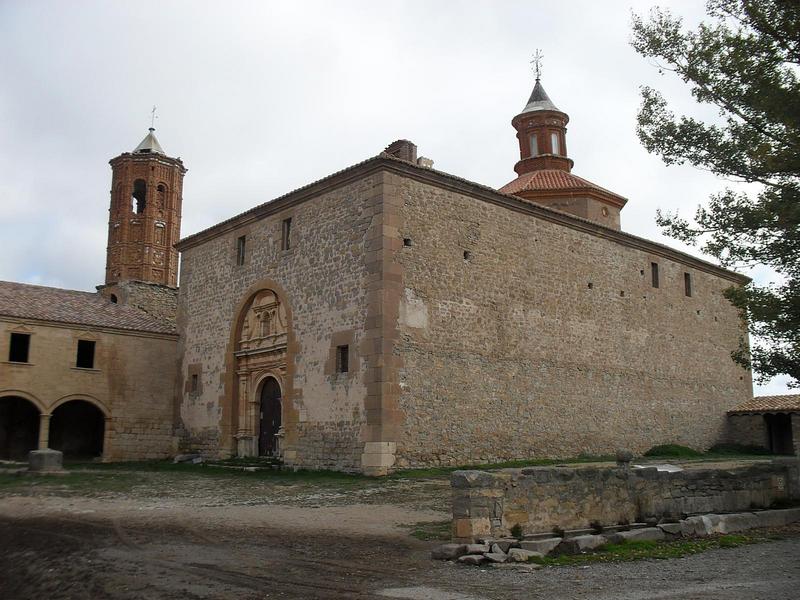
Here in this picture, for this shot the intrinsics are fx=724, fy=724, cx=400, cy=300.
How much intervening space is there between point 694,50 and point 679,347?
1396 cm

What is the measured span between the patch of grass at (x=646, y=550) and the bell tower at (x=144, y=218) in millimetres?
30028

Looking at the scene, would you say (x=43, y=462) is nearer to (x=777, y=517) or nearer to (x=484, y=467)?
(x=484, y=467)

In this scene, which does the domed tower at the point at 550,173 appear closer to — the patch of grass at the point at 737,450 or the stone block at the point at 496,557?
the patch of grass at the point at 737,450

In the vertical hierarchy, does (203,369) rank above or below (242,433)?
above

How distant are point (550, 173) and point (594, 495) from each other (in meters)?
21.2

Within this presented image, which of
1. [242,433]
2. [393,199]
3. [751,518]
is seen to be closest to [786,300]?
[751,518]

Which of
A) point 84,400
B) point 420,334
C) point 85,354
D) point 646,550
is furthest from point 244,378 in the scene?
point 646,550

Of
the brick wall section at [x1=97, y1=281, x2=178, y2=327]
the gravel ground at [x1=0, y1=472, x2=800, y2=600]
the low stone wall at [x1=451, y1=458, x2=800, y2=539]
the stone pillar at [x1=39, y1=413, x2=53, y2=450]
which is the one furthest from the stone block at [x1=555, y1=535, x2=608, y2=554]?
the brick wall section at [x1=97, y1=281, x2=178, y2=327]

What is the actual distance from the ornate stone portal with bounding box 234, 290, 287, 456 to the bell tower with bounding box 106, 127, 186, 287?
16.1 metres

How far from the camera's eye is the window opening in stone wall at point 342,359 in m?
16.6

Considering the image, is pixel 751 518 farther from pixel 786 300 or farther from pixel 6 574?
pixel 6 574

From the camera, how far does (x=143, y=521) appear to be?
9375mm

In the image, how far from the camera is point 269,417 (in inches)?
763

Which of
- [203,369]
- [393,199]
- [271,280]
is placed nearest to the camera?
[393,199]
